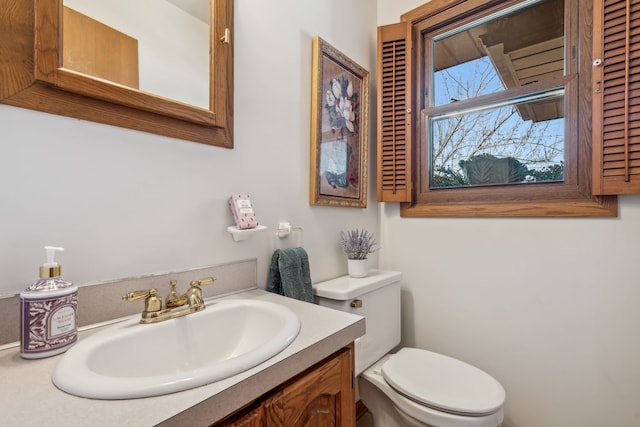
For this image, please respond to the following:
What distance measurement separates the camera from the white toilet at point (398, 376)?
0.97m

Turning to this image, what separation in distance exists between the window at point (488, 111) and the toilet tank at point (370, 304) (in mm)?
486

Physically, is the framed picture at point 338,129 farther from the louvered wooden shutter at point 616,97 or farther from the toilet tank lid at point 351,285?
the louvered wooden shutter at point 616,97

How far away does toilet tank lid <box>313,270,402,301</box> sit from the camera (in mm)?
1163

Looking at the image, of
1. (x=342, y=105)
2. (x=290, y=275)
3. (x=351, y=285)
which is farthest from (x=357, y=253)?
(x=342, y=105)

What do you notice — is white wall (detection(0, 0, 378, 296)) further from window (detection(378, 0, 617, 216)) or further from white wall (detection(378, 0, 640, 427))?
white wall (detection(378, 0, 640, 427))

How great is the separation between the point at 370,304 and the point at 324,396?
68cm

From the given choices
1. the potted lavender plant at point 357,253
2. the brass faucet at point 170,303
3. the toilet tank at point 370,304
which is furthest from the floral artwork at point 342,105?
the brass faucet at point 170,303

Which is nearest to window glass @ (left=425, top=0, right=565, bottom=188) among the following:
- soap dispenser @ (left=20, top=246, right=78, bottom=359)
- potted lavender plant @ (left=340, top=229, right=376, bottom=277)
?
potted lavender plant @ (left=340, top=229, right=376, bottom=277)

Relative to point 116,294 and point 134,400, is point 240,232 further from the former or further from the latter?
point 134,400

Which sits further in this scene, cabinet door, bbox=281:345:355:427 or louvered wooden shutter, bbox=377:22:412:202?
louvered wooden shutter, bbox=377:22:412:202

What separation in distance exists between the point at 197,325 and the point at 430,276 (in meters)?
1.24

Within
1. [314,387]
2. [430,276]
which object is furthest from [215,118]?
[430,276]

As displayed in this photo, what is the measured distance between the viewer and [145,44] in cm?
80

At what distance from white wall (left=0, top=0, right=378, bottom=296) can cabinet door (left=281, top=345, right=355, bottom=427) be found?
1.60 feet
